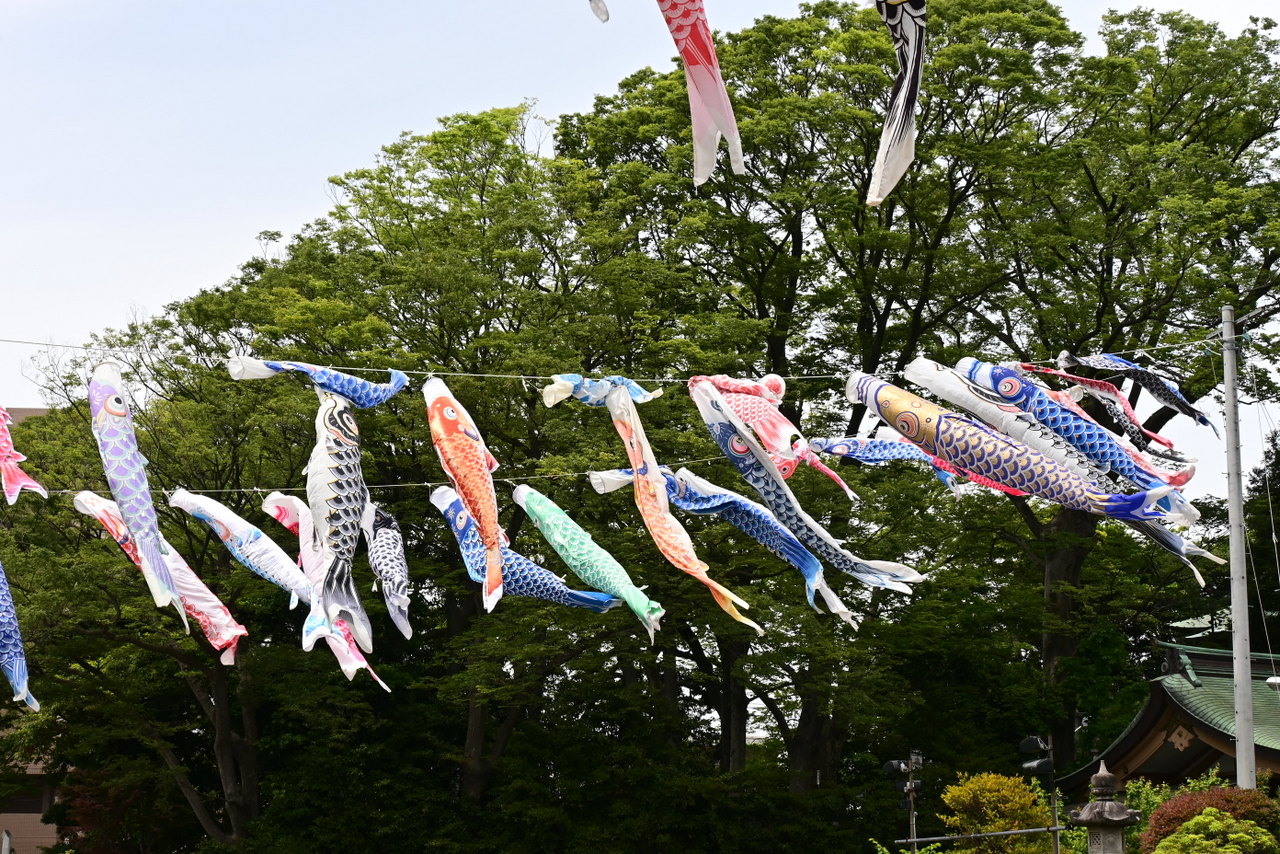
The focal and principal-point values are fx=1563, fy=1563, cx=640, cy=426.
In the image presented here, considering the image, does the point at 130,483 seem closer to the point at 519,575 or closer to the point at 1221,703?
the point at 519,575

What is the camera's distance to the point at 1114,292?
882 inches

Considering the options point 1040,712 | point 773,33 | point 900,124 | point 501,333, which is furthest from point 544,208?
point 900,124

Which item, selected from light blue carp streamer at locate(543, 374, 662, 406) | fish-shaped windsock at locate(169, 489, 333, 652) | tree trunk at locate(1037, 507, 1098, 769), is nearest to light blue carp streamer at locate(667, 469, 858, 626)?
light blue carp streamer at locate(543, 374, 662, 406)

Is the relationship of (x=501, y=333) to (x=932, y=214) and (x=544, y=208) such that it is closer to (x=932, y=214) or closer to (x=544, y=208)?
(x=544, y=208)

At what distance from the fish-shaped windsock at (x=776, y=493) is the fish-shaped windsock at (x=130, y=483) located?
4.34m

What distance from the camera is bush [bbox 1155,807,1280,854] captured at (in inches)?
507

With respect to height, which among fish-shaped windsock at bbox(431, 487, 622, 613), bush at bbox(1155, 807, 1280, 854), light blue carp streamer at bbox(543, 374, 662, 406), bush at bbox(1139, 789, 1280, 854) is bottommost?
bush at bbox(1155, 807, 1280, 854)

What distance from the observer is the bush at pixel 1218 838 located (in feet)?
42.2

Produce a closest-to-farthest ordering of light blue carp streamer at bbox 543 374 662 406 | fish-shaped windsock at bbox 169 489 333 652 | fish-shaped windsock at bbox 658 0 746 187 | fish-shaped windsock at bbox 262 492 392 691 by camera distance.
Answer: fish-shaped windsock at bbox 658 0 746 187, fish-shaped windsock at bbox 262 492 392 691, light blue carp streamer at bbox 543 374 662 406, fish-shaped windsock at bbox 169 489 333 652

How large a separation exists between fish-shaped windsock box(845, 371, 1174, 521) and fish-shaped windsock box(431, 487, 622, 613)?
2582 millimetres

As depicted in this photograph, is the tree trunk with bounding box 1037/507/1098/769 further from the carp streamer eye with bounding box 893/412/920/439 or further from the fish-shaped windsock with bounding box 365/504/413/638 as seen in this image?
the fish-shaped windsock with bounding box 365/504/413/638

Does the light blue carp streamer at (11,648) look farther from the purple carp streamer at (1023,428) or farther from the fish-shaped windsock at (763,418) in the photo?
the purple carp streamer at (1023,428)

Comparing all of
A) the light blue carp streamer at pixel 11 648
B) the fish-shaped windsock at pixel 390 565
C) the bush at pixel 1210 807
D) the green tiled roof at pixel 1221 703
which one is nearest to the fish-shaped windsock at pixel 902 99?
the fish-shaped windsock at pixel 390 565

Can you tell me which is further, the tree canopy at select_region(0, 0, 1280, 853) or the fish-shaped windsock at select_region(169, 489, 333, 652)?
the tree canopy at select_region(0, 0, 1280, 853)
